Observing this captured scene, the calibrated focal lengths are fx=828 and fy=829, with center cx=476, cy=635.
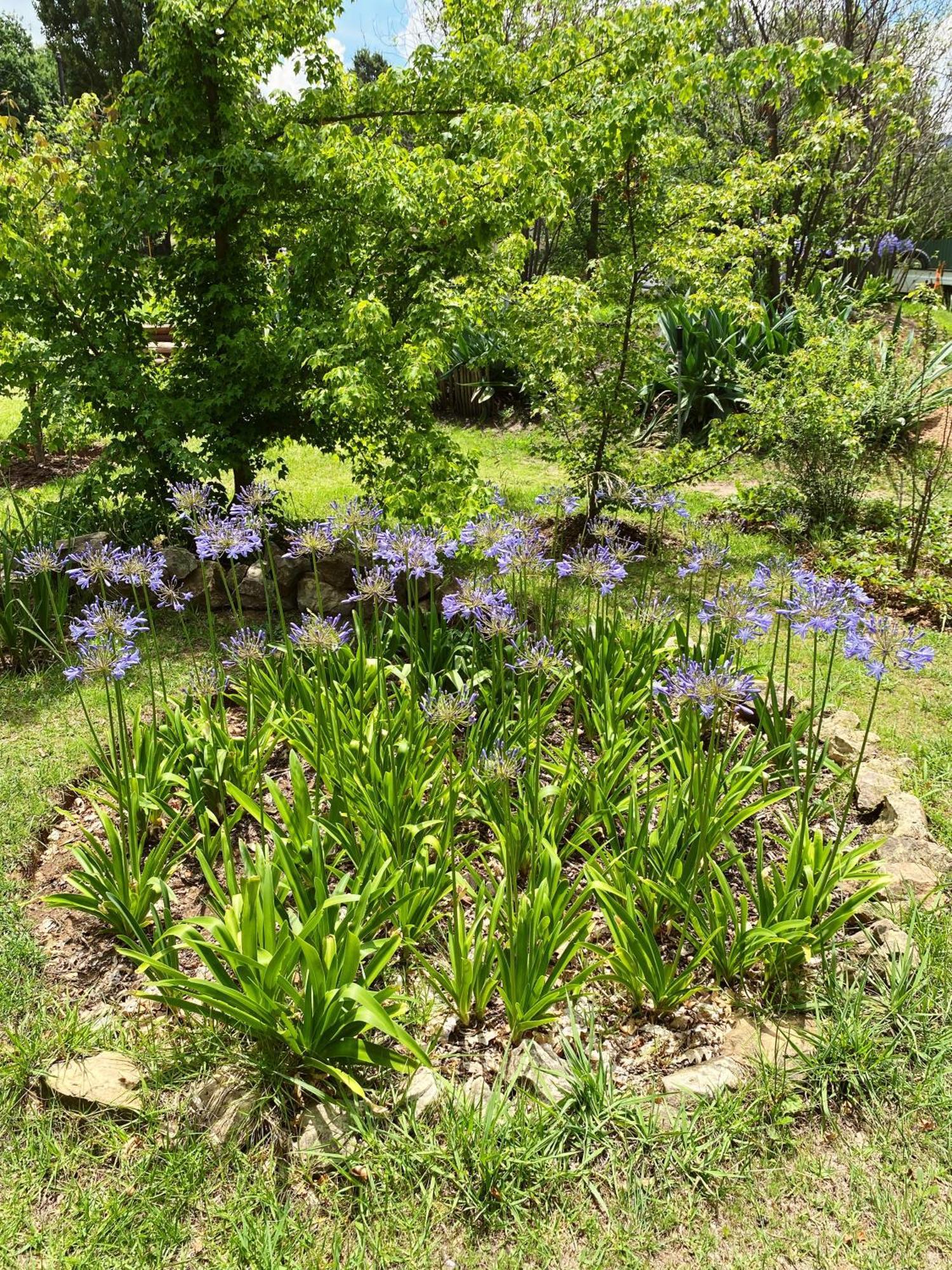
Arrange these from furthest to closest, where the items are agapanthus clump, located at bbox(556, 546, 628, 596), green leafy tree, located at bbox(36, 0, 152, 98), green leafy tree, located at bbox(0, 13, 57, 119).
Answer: green leafy tree, located at bbox(0, 13, 57, 119)
green leafy tree, located at bbox(36, 0, 152, 98)
agapanthus clump, located at bbox(556, 546, 628, 596)

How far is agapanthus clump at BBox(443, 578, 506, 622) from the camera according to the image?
2883 mm

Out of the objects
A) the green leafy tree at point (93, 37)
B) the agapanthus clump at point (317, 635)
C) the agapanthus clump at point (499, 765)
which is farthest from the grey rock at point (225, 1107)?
the green leafy tree at point (93, 37)

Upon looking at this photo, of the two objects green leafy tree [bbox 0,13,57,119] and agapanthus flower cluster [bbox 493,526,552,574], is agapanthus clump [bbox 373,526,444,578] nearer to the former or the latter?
agapanthus flower cluster [bbox 493,526,552,574]

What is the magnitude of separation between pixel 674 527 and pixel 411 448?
117 inches

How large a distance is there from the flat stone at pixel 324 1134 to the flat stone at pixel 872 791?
2.16 meters

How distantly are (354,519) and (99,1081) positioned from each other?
6.44 ft

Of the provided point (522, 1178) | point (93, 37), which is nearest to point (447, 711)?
point (522, 1178)

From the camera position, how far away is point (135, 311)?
525cm

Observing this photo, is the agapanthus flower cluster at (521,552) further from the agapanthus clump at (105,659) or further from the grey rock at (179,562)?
the grey rock at (179,562)

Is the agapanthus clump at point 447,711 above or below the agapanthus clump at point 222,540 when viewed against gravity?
below

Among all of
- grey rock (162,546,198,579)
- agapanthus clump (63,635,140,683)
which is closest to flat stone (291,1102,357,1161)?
agapanthus clump (63,635,140,683)

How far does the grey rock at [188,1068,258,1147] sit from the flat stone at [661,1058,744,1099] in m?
1.08

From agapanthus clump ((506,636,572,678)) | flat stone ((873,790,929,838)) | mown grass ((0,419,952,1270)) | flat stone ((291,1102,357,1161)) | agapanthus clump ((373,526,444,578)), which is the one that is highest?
agapanthus clump ((373,526,444,578))

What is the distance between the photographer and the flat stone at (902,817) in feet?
9.57
